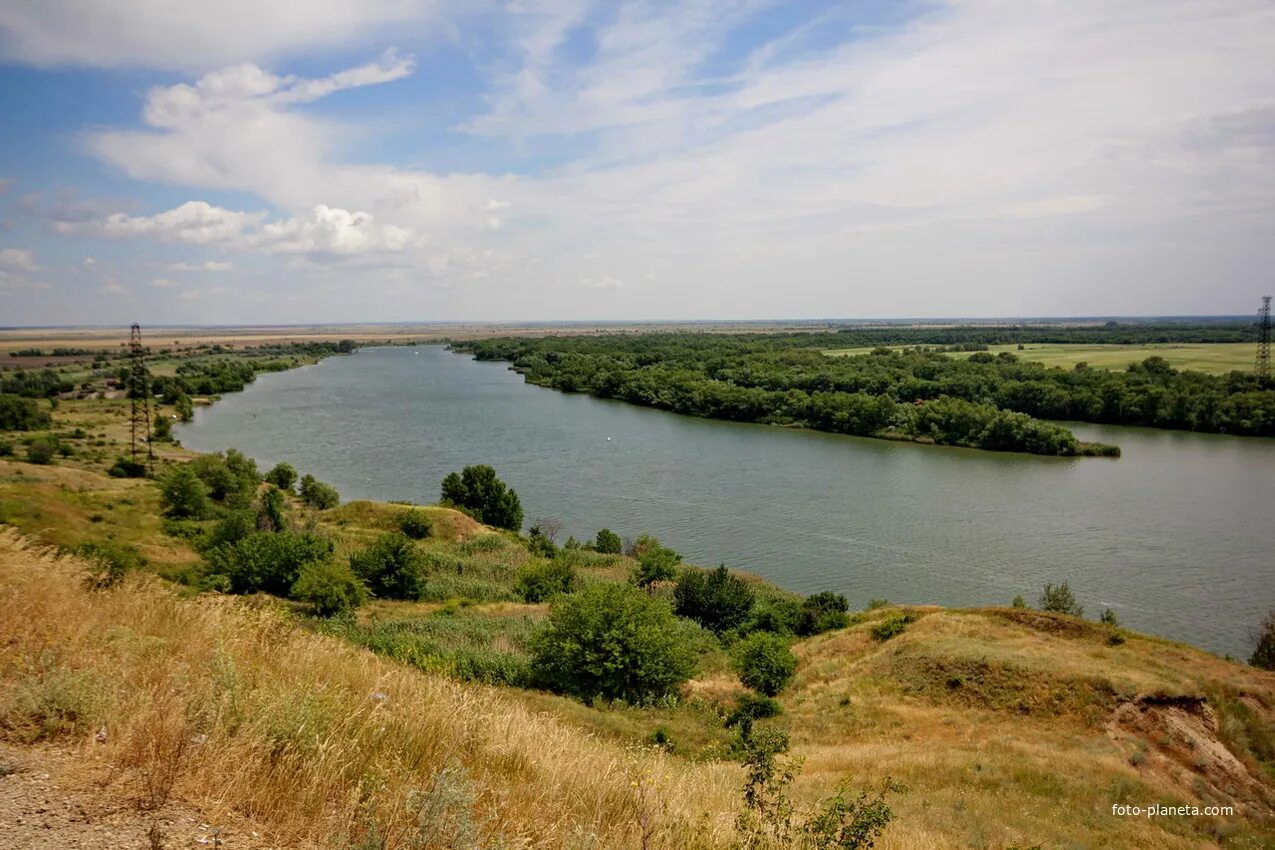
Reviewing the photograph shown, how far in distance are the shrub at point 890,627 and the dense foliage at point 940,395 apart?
41.7m

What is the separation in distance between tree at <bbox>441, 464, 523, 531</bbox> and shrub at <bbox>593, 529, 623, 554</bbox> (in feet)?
22.2

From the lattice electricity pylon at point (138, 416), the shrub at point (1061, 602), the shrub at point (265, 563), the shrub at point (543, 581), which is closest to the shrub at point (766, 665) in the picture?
the shrub at point (543, 581)

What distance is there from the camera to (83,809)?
354 cm

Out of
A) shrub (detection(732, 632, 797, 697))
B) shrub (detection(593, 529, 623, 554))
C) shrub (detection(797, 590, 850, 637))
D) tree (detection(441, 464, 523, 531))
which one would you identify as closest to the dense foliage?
shrub (detection(593, 529, 623, 554))

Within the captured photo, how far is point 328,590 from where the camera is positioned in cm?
2147

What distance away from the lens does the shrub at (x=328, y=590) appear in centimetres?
2134

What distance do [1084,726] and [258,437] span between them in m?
66.4

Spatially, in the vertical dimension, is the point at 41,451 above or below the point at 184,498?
above

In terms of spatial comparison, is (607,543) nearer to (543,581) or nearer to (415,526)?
(543,581)

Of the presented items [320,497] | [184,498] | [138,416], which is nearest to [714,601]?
[320,497]

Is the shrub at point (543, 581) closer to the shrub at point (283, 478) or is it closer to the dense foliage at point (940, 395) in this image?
the shrub at point (283, 478)

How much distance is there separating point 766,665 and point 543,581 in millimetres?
10765

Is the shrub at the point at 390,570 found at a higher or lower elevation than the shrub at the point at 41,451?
lower

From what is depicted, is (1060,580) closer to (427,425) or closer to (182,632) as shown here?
(182,632)
